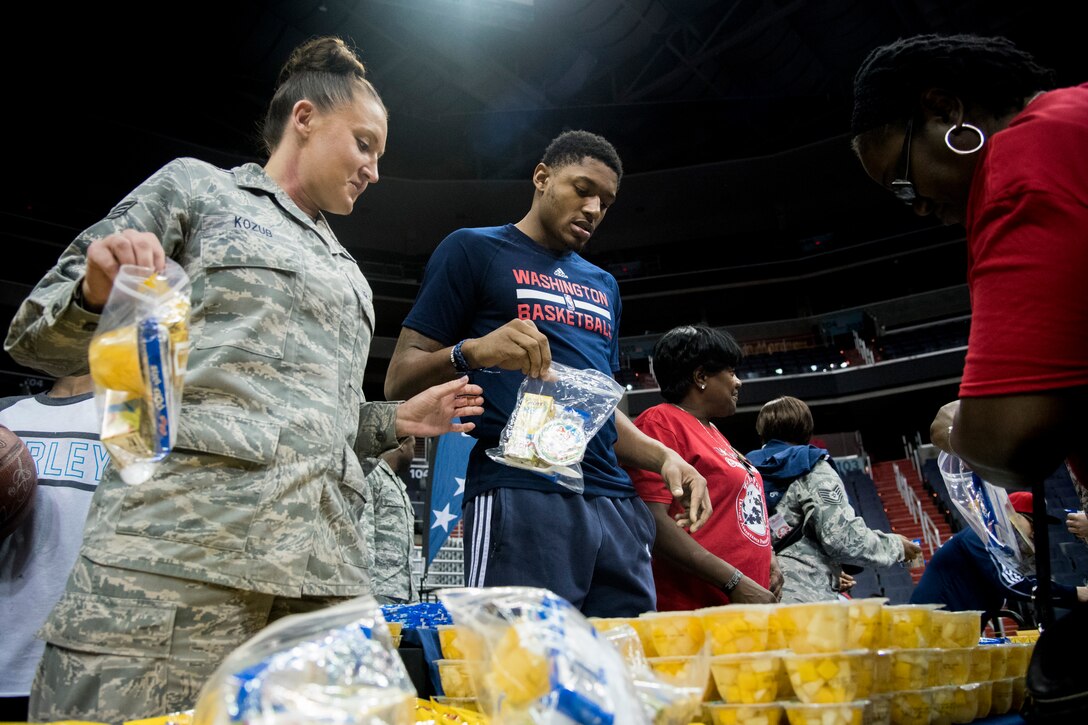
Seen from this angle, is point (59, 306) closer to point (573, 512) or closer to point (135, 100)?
point (573, 512)

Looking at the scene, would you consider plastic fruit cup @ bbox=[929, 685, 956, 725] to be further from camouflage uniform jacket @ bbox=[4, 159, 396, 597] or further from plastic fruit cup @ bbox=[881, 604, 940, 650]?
camouflage uniform jacket @ bbox=[4, 159, 396, 597]

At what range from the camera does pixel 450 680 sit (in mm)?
1048

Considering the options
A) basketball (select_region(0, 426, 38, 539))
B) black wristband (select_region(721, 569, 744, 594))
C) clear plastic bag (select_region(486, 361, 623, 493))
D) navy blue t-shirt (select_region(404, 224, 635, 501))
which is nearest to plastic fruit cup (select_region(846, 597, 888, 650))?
clear plastic bag (select_region(486, 361, 623, 493))

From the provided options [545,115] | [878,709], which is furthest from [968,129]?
[545,115]

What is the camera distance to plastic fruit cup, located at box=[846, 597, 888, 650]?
3.10 ft

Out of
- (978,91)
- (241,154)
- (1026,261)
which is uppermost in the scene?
(241,154)

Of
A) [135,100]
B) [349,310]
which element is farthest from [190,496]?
[135,100]

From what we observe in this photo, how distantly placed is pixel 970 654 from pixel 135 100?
1617 centimetres

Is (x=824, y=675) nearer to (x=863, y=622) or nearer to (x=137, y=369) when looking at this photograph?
(x=863, y=622)

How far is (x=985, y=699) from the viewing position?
120 centimetres

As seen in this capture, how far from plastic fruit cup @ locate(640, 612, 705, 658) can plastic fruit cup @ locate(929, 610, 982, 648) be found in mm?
413

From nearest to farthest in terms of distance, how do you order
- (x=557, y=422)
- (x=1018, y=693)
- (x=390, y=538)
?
(x=1018, y=693) → (x=557, y=422) → (x=390, y=538)

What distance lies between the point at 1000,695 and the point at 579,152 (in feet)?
4.79

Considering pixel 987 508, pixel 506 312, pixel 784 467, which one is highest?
pixel 506 312
